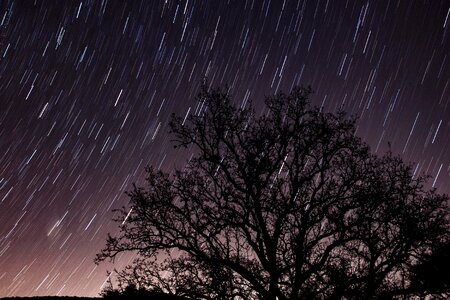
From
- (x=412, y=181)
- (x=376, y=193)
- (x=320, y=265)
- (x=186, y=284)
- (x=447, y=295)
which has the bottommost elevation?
(x=186, y=284)

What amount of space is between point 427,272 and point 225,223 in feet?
23.7

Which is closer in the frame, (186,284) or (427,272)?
(186,284)

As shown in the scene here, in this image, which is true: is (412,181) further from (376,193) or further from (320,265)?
(320,265)

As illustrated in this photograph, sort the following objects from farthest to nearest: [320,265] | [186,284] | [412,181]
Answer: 1. [412,181]
2. [186,284]
3. [320,265]

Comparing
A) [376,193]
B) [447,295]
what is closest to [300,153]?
[376,193]

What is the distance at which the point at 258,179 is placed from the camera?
41.9 feet

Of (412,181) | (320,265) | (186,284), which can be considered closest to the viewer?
(320,265)

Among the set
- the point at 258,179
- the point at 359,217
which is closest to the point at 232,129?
the point at 258,179

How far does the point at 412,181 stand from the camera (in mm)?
13383

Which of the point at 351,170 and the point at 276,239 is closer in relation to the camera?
the point at 276,239

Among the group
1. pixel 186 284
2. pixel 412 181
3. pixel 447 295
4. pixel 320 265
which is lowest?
pixel 186 284

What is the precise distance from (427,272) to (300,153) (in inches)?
238

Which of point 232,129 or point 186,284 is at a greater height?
point 232,129

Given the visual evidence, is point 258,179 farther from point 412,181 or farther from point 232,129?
point 412,181
